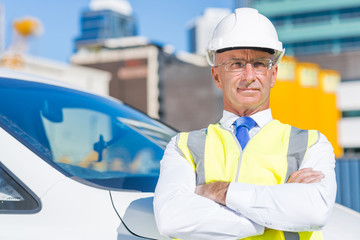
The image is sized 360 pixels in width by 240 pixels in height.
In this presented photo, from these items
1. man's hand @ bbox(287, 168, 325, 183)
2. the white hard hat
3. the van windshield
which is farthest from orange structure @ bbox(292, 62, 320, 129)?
man's hand @ bbox(287, 168, 325, 183)

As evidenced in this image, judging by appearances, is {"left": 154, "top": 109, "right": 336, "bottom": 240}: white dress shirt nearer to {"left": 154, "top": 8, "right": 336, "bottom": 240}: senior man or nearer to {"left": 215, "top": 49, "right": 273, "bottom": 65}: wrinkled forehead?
{"left": 154, "top": 8, "right": 336, "bottom": 240}: senior man

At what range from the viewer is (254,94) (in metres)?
1.70

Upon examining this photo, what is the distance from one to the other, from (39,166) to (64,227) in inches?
10.5

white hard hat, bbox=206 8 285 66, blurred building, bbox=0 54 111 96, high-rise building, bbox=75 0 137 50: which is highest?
high-rise building, bbox=75 0 137 50

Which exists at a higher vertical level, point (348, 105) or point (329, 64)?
point (329, 64)

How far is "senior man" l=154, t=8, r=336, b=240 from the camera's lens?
1410 mm

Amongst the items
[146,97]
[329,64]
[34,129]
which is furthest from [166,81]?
[34,129]

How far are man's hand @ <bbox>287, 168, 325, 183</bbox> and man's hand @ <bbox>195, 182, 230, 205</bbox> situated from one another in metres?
0.22

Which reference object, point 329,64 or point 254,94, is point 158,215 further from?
point 329,64

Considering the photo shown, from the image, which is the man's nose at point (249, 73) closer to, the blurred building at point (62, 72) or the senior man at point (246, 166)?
the senior man at point (246, 166)

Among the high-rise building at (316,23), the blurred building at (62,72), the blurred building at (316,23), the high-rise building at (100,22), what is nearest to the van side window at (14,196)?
the blurred building at (62,72)

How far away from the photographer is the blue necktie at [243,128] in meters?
1.62

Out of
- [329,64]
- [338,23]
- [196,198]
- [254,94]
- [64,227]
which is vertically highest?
[338,23]

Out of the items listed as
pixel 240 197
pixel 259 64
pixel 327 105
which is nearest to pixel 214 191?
pixel 240 197
